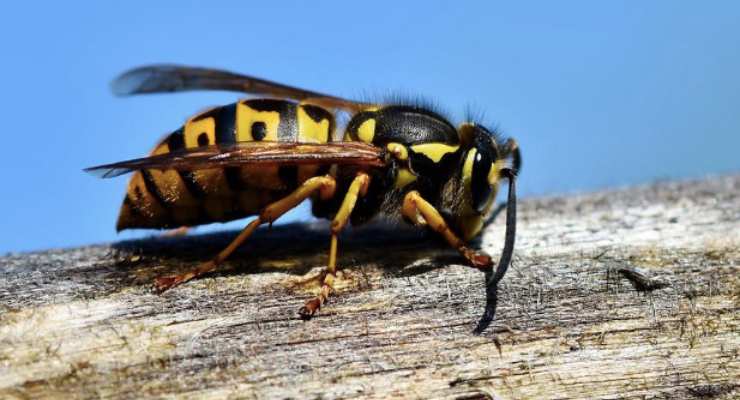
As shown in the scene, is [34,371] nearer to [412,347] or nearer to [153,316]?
[153,316]

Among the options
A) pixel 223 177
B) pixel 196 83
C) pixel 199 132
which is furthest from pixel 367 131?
pixel 196 83

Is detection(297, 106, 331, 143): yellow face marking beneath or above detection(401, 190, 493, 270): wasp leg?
above

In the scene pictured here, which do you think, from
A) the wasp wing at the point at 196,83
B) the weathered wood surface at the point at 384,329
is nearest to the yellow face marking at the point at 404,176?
the weathered wood surface at the point at 384,329

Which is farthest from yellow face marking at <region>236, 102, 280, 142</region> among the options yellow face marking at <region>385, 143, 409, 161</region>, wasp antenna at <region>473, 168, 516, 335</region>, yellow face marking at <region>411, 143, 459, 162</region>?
wasp antenna at <region>473, 168, 516, 335</region>

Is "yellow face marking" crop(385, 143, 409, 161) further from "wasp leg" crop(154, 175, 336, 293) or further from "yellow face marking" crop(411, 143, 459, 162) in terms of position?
"wasp leg" crop(154, 175, 336, 293)

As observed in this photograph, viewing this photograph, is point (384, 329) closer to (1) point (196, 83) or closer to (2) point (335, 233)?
(2) point (335, 233)

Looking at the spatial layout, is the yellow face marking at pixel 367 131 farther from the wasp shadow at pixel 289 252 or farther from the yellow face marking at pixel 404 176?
the wasp shadow at pixel 289 252
